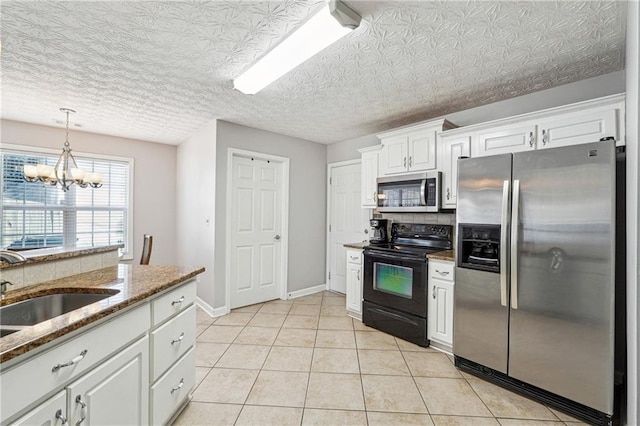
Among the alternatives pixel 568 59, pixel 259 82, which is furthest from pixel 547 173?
pixel 259 82

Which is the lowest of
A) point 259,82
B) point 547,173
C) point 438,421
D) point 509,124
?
point 438,421

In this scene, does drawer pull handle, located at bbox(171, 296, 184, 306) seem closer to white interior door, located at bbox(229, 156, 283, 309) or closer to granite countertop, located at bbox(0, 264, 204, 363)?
granite countertop, located at bbox(0, 264, 204, 363)

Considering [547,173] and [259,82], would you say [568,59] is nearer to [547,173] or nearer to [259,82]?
[547,173]

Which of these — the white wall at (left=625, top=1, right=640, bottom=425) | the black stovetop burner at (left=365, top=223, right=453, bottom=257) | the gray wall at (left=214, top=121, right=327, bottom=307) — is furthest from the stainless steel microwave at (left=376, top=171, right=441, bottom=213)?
the white wall at (left=625, top=1, right=640, bottom=425)

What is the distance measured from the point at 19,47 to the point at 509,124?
387cm

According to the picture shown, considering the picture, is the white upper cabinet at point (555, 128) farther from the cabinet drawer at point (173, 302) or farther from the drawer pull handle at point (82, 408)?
the drawer pull handle at point (82, 408)

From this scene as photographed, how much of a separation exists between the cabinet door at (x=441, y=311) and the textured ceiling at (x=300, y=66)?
1.88 metres

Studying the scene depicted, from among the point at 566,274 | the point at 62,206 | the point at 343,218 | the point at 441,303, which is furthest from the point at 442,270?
the point at 62,206

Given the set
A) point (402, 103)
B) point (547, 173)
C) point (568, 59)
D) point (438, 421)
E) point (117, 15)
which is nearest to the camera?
point (117, 15)

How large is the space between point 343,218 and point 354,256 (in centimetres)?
112

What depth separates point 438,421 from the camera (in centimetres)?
179

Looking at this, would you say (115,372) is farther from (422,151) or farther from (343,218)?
(343,218)

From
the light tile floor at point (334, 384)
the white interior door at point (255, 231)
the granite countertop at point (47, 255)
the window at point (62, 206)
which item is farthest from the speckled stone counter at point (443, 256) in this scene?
the window at point (62, 206)

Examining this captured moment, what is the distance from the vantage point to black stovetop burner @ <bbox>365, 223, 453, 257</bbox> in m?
3.06
